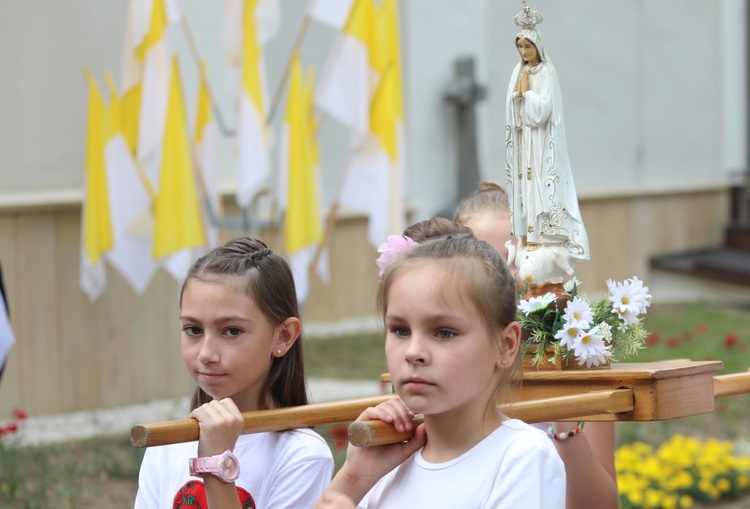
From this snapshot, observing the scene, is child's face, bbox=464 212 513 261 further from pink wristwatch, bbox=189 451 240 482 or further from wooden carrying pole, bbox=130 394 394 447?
pink wristwatch, bbox=189 451 240 482

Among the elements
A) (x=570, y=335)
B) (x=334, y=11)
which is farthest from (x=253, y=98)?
(x=570, y=335)

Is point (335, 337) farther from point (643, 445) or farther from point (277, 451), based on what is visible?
point (277, 451)

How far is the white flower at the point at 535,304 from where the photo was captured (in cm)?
275

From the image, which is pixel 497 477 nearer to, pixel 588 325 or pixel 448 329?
pixel 448 329

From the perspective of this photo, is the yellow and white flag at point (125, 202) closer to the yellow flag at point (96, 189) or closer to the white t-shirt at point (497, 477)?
the yellow flag at point (96, 189)

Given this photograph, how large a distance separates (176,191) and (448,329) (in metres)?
4.87

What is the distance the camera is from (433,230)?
2348mm

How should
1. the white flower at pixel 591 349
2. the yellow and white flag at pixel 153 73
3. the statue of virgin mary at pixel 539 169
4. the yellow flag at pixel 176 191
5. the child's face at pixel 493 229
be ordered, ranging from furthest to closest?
the yellow and white flag at pixel 153 73 < the yellow flag at pixel 176 191 < the child's face at pixel 493 229 < the statue of virgin mary at pixel 539 169 < the white flower at pixel 591 349

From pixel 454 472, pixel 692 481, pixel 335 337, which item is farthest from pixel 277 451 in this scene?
pixel 335 337

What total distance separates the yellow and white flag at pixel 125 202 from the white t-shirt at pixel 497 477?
5.13 m

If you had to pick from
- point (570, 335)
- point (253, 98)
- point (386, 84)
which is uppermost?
point (386, 84)

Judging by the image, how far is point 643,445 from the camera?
21.2 feet

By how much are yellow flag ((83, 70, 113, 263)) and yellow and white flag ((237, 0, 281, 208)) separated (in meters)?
0.81

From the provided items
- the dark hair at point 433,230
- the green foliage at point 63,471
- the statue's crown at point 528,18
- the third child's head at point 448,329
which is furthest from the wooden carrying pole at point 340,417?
the green foliage at point 63,471
